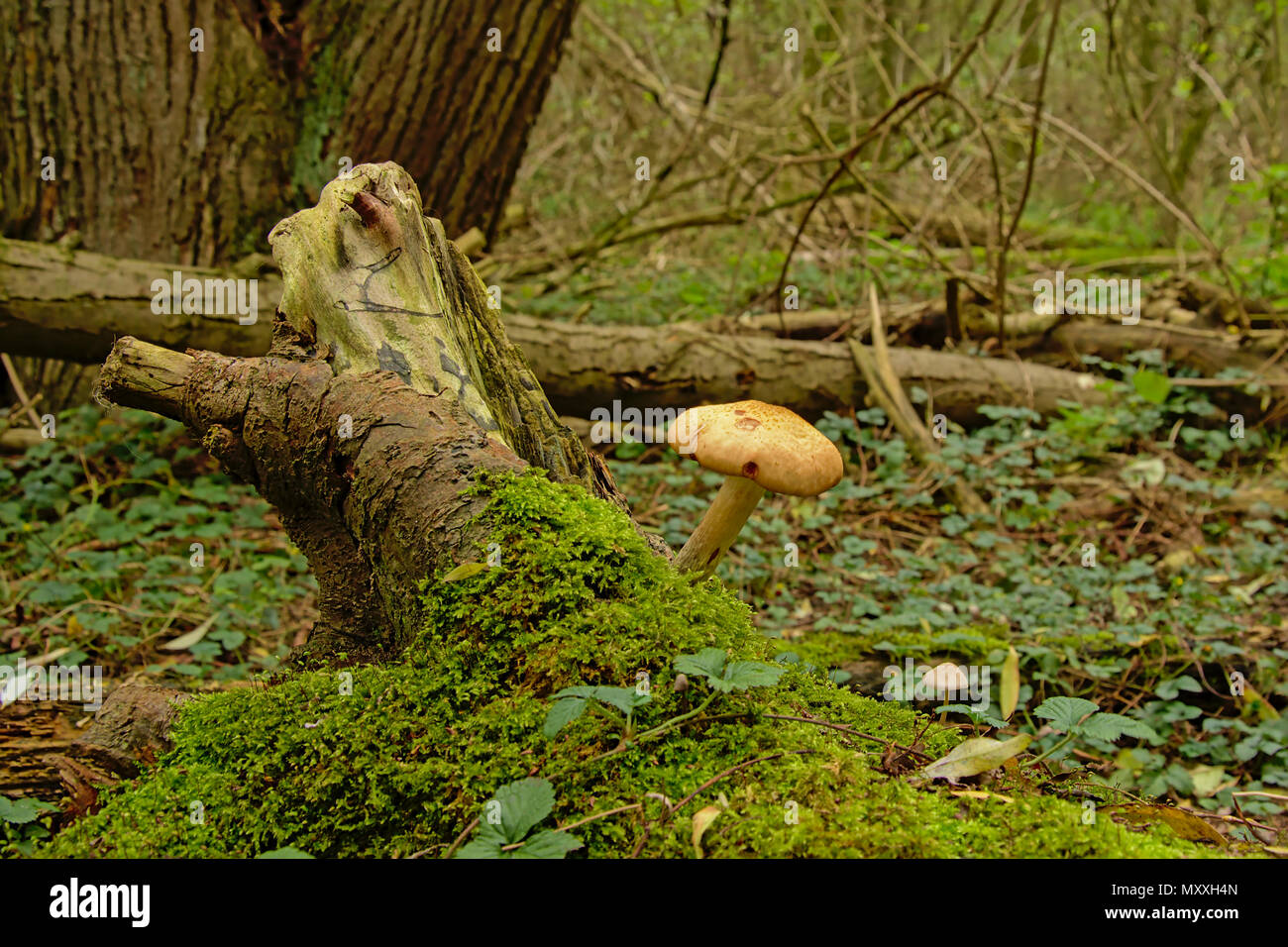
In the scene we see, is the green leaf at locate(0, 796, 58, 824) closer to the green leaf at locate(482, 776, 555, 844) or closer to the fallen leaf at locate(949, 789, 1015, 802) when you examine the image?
the green leaf at locate(482, 776, 555, 844)

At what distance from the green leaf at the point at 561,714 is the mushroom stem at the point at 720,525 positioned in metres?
0.73

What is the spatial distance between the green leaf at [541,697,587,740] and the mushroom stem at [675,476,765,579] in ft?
2.40

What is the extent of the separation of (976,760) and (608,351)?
13.9 feet

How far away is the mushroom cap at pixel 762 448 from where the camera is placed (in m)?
2.13

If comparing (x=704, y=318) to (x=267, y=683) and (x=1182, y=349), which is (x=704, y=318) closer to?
(x=1182, y=349)

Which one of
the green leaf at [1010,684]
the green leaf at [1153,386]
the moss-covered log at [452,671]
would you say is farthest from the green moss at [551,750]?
the green leaf at [1153,386]

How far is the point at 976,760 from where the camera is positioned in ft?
5.74

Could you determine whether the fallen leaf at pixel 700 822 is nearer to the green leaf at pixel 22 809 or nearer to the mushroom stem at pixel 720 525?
the mushroom stem at pixel 720 525

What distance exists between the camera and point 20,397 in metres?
5.61

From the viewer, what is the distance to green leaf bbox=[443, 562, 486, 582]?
1.96m

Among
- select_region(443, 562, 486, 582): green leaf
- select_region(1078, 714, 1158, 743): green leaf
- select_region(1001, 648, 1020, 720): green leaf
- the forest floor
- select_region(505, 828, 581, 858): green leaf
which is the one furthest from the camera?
the forest floor

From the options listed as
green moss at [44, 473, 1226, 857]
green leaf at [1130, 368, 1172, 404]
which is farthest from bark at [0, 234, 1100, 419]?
green moss at [44, 473, 1226, 857]

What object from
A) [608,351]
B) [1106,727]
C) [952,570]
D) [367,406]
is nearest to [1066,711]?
[1106,727]

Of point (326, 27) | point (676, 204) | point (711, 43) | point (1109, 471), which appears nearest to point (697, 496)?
point (1109, 471)
